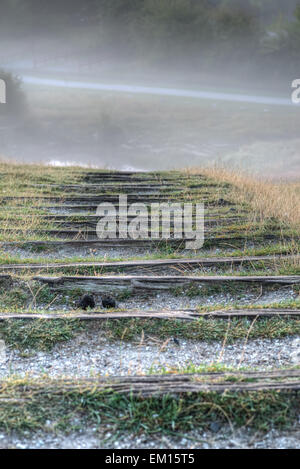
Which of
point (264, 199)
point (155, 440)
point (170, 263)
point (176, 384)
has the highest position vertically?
point (264, 199)

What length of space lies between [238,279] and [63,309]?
2.25 metres

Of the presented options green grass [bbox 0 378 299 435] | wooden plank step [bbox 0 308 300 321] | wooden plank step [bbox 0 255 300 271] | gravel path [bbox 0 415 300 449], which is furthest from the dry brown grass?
gravel path [bbox 0 415 300 449]

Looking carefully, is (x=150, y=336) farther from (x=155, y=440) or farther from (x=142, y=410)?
(x=155, y=440)

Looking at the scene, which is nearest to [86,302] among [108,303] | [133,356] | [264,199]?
[108,303]

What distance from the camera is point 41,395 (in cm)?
347

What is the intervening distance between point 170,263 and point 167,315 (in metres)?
1.70

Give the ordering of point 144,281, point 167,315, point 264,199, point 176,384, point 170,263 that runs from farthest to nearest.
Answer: point 264,199 → point 170,263 → point 144,281 → point 167,315 → point 176,384

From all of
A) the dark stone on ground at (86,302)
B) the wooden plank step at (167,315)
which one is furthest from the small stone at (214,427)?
the dark stone on ground at (86,302)

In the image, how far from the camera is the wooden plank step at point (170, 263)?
20.1 feet

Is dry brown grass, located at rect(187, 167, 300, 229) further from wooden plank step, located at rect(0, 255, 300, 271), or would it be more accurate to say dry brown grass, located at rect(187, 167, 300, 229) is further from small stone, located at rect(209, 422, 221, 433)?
small stone, located at rect(209, 422, 221, 433)

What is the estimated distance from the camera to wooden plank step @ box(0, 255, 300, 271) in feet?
20.1

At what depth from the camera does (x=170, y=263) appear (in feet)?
20.9

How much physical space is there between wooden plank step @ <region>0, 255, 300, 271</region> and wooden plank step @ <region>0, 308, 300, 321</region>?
138 centimetres
